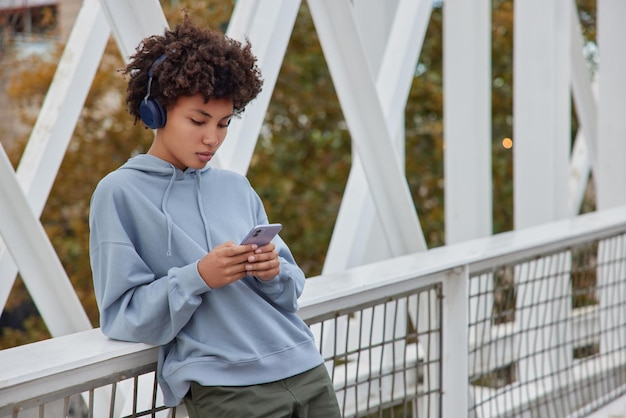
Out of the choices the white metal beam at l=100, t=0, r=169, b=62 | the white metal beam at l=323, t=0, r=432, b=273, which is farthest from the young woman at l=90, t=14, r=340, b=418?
the white metal beam at l=323, t=0, r=432, b=273

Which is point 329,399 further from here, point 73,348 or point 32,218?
point 32,218

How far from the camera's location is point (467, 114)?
385 centimetres

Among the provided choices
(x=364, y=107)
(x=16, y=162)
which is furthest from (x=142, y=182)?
(x=16, y=162)

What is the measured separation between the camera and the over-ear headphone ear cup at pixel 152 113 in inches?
64.8

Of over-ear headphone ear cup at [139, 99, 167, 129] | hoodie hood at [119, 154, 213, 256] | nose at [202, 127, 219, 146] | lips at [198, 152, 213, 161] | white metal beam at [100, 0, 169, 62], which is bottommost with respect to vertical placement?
hoodie hood at [119, 154, 213, 256]

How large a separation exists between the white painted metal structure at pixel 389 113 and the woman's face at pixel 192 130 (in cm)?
45

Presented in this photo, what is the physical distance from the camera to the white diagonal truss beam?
9.16 feet

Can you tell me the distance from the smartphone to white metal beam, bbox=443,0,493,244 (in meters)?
2.38

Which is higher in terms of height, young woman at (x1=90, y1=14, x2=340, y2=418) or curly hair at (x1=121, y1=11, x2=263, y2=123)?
curly hair at (x1=121, y1=11, x2=263, y2=123)

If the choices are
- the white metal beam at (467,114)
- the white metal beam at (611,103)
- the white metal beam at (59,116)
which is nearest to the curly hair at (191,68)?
the white metal beam at (59,116)

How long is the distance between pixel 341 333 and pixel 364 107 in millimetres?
1220

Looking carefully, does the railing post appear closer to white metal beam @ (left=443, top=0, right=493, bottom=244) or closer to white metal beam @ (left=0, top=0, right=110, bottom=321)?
white metal beam @ (left=0, top=0, right=110, bottom=321)

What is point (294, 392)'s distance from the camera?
1.69 metres

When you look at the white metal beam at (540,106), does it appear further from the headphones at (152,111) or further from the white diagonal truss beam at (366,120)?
the headphones at (152,111)
